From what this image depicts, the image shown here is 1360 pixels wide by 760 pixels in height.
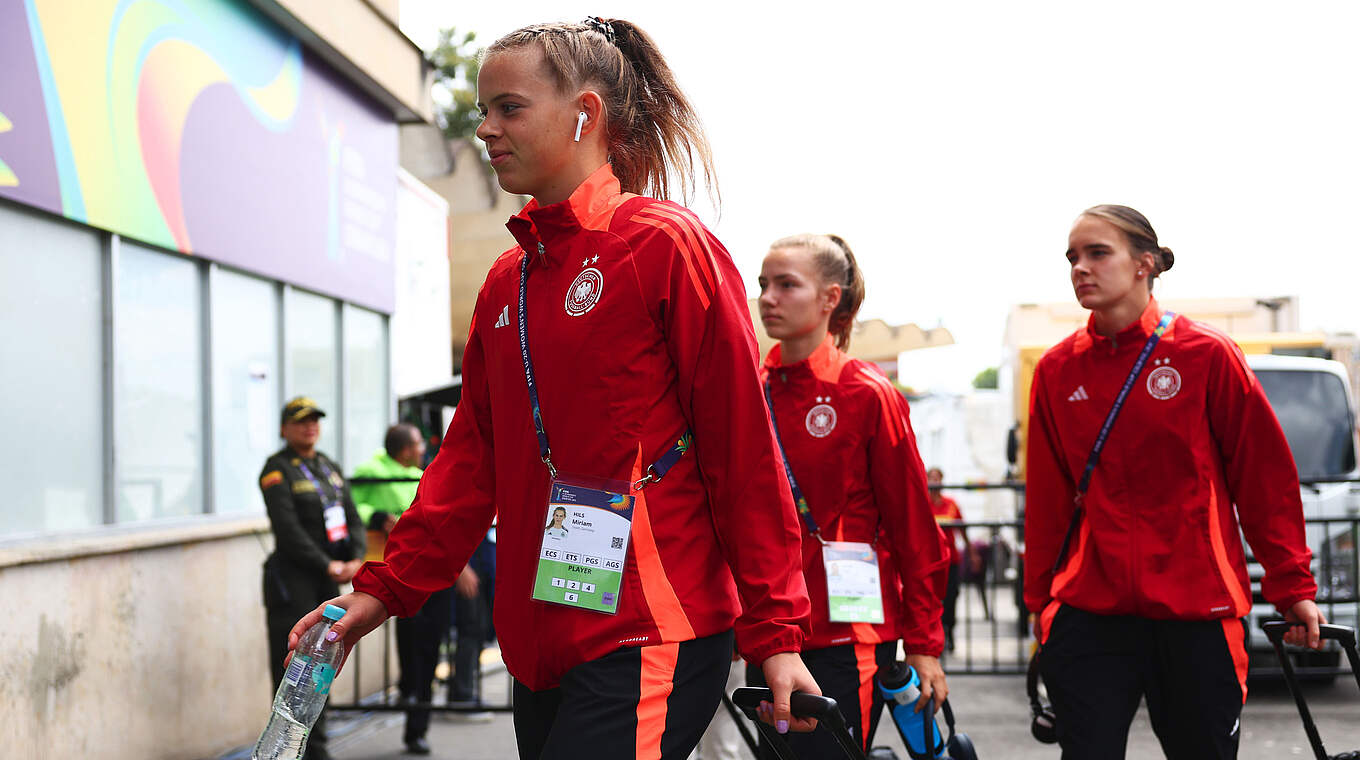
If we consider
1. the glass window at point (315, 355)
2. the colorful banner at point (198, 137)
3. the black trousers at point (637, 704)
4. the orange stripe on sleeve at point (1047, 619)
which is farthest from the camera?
the glass window at point (315, 355)

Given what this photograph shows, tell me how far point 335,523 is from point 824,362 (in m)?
3.94

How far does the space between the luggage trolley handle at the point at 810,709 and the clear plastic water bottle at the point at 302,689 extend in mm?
775

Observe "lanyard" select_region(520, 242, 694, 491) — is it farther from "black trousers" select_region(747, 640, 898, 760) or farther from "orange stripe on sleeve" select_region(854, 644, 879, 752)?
"orange stripe on sleeve" select_region(854, 644, 879, 752)

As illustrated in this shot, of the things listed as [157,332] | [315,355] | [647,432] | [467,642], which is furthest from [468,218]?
[647,432]

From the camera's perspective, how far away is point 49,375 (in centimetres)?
622

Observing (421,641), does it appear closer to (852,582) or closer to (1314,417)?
(852,582)

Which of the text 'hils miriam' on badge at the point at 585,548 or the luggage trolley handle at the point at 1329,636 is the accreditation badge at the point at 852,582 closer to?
the luggage trolley handle at the point at 1329,636

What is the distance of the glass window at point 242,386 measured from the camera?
8055 mm

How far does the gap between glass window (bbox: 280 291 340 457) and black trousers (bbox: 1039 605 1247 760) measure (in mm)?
6482

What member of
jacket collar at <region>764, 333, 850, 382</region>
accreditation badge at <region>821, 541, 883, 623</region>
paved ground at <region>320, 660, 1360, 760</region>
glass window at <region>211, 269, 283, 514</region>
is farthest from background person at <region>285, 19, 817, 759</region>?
glass window at <region>211, 269, 283, 514</region>

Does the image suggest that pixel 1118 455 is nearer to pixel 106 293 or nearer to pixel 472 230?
pixel 106 293

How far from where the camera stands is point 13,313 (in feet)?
19.5

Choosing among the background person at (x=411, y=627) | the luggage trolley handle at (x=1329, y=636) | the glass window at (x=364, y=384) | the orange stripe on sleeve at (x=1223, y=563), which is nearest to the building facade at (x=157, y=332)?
the glass window at (x=364, y=384)

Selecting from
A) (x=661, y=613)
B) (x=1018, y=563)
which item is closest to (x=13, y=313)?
(x=661, y=613)
